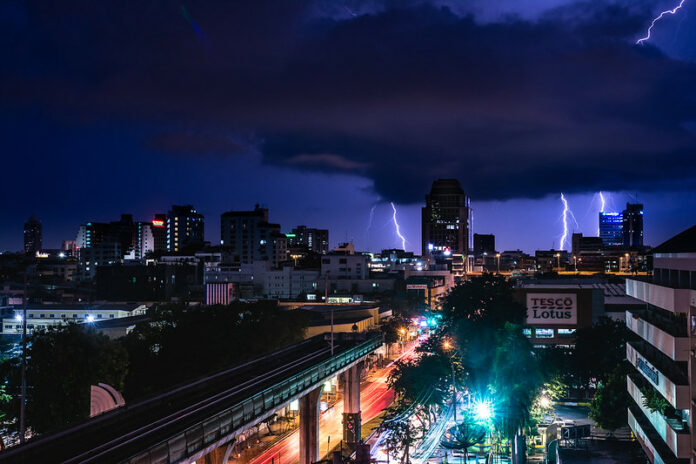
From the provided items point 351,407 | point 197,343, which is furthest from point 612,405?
point 197,343

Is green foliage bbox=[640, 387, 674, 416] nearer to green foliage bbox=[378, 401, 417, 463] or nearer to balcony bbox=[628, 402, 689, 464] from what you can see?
balcony bbox=[628, 402, 689, 464]

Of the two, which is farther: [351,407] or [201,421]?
[351,407]

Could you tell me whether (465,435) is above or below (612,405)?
above

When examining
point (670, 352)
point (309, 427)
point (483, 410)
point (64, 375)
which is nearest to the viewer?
point (670, 352)

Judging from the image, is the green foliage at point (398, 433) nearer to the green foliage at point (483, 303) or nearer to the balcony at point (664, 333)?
the balcony at point (664, 333)

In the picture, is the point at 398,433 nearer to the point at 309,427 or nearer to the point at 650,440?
the point at 309,427

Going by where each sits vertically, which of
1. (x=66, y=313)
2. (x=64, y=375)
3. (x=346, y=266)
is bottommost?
(x=66, y=313)

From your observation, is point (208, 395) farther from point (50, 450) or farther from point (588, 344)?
point (588, 344)
